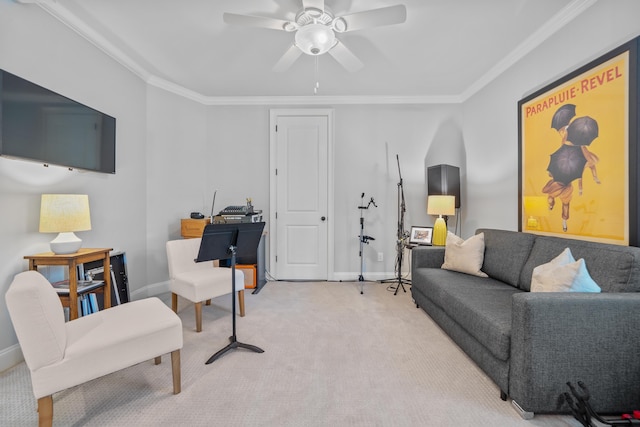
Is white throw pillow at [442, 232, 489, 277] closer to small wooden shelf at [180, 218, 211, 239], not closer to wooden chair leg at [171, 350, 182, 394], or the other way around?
wooden chair leg at [171, 350, 182, 394]

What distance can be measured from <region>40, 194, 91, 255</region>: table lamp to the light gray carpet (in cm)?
87

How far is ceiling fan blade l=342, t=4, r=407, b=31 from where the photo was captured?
1.83 metres

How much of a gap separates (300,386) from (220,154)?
3.40 metres

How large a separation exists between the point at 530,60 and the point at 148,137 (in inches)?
167

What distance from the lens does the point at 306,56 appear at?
117 inches

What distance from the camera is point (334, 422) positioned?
145 centimetres

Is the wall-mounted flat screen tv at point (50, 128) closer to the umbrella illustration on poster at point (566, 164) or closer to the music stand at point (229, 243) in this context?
the music stand at point (229, 243)

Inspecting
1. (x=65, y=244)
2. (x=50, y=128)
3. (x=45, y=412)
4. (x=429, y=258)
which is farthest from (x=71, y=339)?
(x=429, y=258)

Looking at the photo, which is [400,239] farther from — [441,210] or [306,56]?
[306,56]

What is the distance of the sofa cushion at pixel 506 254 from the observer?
235 cm

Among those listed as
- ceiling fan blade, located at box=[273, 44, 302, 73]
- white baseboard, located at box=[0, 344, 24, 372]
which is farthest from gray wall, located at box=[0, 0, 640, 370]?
ceiling fan blade, located at box=[273, 44, 302, 73]

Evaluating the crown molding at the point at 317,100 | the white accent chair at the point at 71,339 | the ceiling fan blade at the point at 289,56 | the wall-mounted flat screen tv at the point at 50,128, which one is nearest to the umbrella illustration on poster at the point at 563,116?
the crown molding at the point at 317,100

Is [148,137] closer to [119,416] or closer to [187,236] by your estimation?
[187,236]

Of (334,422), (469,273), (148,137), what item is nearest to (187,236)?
(148,137)
